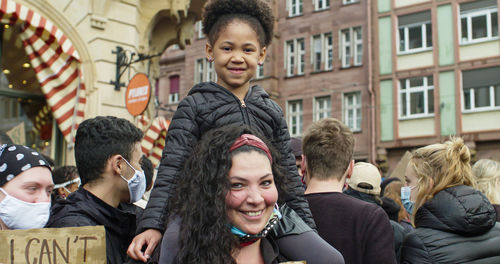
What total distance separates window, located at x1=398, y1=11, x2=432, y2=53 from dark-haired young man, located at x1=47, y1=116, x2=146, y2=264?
25.3m

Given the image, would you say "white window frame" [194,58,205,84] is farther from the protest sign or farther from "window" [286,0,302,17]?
the protest sign

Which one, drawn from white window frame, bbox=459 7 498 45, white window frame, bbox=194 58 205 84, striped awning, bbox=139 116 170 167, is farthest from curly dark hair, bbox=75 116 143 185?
white window frame, bbox=194 58 205 84

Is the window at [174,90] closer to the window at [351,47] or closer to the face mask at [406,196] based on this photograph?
the window at [351,47]

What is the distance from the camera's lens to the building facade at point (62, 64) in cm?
853

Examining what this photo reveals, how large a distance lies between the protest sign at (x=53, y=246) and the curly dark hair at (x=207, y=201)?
0.46 meters

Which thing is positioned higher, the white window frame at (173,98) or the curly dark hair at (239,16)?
the white window frame at (173,98)

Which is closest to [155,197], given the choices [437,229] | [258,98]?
[258,98]

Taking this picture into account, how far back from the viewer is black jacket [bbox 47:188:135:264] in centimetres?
299

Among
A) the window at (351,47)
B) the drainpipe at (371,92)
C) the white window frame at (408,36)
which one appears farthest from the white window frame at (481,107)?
the window at (351,47)

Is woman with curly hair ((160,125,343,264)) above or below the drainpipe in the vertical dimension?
below

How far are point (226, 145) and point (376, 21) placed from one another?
89.0ft

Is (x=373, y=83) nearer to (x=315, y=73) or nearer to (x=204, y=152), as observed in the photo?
(x=315, y=73)

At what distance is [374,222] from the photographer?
10.2 ft

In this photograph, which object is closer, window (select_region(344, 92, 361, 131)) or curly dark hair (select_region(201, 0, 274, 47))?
curly dark hair (select_region(201, 0, 274, 47))
